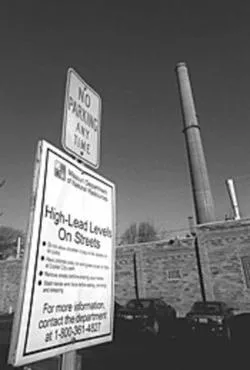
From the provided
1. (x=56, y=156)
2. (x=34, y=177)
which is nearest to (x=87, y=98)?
(x=56, y=156)

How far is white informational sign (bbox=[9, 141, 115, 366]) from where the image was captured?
1107mm

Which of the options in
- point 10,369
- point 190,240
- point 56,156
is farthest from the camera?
point 190,240

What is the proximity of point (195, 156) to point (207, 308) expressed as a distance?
38.5 feet

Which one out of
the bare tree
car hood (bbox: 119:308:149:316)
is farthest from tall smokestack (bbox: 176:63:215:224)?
the bare tree

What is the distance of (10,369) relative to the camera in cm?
636

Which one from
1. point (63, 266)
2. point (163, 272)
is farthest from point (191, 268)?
point (63, 266)

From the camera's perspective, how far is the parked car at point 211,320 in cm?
1171

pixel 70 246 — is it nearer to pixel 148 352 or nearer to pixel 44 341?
pixel 44 341

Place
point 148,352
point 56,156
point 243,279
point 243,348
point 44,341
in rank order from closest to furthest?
point 44,341 → point 56,156 → point 148,352 → point 243,348 → point 243,279

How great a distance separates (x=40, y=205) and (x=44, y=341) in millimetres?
561

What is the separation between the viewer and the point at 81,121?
1.91 metres

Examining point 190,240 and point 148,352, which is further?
point 190,240

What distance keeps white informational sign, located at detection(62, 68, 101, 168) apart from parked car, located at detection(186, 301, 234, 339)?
1228 cm

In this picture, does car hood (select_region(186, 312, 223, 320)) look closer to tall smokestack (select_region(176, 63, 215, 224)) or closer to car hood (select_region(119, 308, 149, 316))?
car hood (select_region(119, 308, 149, 316))
